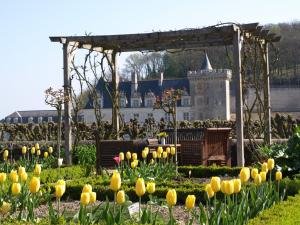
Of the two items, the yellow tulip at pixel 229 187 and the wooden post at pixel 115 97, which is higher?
the wooden post at pixel 115 97

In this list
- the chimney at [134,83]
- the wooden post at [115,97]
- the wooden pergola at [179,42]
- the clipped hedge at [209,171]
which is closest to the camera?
the clipped hedge at [209,171]

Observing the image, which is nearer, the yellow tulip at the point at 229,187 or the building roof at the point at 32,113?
the yellow tulip at the point at 229,187

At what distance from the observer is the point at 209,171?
32.5ft

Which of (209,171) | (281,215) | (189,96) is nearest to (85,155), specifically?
(209,171)

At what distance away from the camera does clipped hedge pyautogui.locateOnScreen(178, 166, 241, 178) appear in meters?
9.62

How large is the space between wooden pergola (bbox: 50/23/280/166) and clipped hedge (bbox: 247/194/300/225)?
5.88 metres

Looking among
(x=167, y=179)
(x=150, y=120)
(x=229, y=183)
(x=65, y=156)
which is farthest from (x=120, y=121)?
(x=229, y=183)

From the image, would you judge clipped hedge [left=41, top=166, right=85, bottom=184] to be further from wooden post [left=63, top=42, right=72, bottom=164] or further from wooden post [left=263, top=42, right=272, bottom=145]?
wooden post [left=263, top=42, right=272, bottom=145]

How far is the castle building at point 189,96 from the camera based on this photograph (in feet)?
217

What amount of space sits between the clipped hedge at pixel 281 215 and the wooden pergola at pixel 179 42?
588cm

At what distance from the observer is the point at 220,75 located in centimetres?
6588

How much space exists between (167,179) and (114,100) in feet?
16.5

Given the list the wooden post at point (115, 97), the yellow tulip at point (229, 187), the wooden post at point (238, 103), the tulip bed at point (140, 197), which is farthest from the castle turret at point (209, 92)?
the yellow tulip at point (229, 187)

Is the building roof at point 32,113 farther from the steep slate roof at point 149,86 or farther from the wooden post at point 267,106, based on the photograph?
the wooden post at point 267,106
